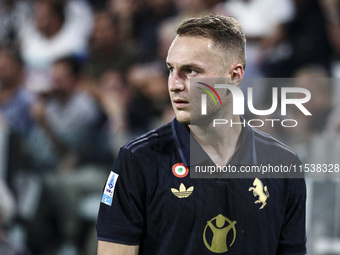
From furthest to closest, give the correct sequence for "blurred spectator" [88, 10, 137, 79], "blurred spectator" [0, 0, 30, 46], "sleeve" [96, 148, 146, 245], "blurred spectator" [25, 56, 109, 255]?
"blurred spectator" [0, 0, 30, 46], "blurred spectator" [88, 10, 137, 79], "blurred spectator" [25, 56, 109, 255], "sleeve" [96, 148, 146, 245]

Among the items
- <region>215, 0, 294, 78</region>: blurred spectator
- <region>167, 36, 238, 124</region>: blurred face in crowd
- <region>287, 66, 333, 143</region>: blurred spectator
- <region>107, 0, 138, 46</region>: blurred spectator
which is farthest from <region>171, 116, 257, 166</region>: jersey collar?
<region>107, 0, 138, 46</region>: blurred spectator

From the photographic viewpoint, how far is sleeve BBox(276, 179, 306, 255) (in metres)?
2.20

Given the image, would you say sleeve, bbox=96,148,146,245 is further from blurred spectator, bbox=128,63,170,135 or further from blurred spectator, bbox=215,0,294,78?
blurred spectator, bbox=215,0,294,78

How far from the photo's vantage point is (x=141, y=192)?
2018mm

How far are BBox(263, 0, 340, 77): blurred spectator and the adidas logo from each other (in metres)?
3.18

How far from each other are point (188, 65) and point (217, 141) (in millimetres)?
377

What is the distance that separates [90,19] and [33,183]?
180cm

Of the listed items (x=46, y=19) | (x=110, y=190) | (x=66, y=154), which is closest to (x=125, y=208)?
(x=110, y=190)

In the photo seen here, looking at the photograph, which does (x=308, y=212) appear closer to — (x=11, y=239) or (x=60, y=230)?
(x=60, y=230)

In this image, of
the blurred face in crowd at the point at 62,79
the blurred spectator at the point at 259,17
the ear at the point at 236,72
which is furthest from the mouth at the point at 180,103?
the blurred face in crowd at the point at 62,79

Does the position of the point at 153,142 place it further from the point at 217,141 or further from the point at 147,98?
the point at 147,98

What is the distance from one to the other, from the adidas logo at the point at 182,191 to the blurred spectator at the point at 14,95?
3891mm

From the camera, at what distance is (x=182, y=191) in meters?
2.06

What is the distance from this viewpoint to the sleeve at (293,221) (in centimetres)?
220
